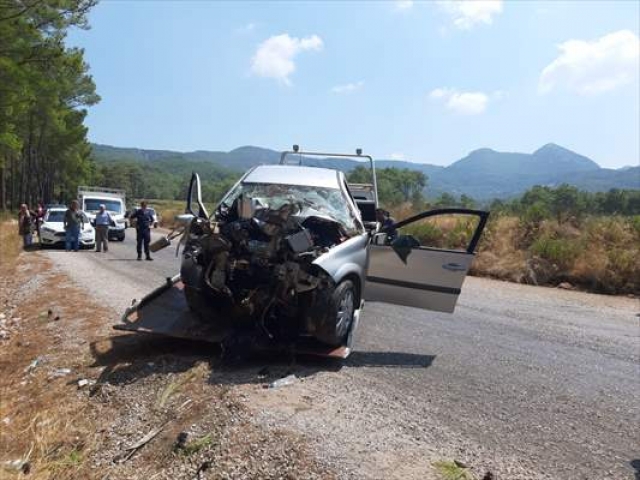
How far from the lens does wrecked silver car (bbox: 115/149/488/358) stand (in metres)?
4.83

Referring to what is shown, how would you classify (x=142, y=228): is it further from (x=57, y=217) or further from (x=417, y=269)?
(x=417, y=269)

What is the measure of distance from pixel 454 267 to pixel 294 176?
2201 millimetres

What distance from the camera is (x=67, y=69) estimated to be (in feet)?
68.0

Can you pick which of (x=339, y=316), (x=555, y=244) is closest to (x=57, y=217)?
(x=555, y=244)

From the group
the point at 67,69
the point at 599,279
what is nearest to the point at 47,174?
the point at 67,69

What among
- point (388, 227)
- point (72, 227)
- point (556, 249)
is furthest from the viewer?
point (72, 227)

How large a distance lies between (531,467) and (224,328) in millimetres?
3086

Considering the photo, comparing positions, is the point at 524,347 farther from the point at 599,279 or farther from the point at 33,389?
the point at 599,279

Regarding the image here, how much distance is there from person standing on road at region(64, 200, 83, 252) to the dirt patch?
34.6 feet

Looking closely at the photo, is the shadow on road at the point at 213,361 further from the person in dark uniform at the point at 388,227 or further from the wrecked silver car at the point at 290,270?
the person in dark uniform at the point at 388,227

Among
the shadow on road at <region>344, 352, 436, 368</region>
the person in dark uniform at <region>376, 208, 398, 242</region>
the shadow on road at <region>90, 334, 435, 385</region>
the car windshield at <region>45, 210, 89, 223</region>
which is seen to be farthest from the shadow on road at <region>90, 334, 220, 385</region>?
the car windshield at <region>45, 210, 89, 223</region>

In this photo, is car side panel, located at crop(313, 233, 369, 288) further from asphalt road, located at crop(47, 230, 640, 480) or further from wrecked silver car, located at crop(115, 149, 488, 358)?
asphalt road, located at crop(47, 230, 640, 480)

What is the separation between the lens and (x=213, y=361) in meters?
4.99

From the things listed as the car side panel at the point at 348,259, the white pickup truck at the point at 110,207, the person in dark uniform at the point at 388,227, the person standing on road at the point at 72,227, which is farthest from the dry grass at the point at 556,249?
the white pickup truck at the point at 110,207
